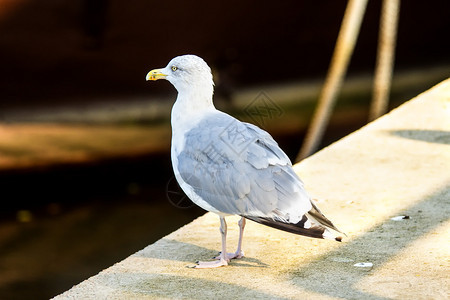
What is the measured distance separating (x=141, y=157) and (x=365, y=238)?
17.0 ft

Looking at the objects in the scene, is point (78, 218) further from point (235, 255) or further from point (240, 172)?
point (240, 172)

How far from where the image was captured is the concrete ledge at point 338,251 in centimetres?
348

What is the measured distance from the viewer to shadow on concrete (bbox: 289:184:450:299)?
349 centimetres

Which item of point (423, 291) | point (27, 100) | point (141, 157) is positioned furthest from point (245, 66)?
point (423, 291)

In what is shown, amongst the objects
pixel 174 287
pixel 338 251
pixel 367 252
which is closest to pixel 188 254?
pixel 174 287

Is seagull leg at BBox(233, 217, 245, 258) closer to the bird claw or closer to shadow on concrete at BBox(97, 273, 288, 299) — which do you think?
the bird claw

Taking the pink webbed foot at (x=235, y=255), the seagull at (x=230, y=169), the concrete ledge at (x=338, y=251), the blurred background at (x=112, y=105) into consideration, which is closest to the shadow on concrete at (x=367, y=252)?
the concrete ledge at (x=338, y=251)

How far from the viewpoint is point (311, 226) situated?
11.1 ft

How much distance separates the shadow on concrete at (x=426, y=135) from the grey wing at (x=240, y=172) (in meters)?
2.49

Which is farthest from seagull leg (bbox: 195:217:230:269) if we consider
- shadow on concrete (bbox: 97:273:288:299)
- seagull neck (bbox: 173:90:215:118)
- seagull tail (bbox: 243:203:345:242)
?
seagull neck (bbox: 173:90:215:118)

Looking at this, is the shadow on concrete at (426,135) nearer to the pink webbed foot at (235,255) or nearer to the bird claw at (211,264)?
the pink webbed foot at (235,255)

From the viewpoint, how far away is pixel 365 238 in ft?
13.3

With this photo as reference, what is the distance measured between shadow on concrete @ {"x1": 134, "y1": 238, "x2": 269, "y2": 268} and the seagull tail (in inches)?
14.8

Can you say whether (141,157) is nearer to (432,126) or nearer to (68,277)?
(68,277)
